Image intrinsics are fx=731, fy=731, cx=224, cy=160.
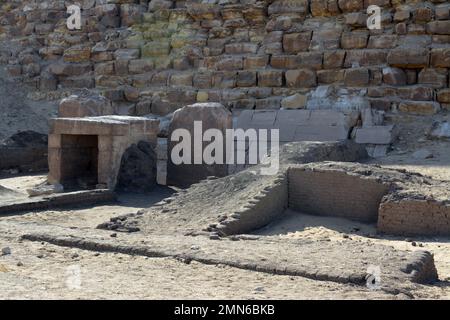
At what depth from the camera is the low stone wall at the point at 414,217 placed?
8.27 m

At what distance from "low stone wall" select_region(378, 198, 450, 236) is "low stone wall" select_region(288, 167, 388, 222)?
38 cm

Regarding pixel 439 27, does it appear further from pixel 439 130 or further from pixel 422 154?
pixel 422 154

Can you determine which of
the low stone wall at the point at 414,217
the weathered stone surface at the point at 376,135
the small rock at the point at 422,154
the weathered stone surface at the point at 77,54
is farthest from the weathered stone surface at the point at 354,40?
the low stone wall at the point at 414,217

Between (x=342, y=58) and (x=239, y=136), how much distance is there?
381cm

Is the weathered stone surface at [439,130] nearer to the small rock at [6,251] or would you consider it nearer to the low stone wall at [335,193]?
the low stone wall at [335,193]

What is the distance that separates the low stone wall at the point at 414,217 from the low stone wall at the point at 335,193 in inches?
15.1

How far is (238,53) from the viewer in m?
18.2

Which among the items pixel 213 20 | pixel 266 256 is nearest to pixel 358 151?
pixel 266 256

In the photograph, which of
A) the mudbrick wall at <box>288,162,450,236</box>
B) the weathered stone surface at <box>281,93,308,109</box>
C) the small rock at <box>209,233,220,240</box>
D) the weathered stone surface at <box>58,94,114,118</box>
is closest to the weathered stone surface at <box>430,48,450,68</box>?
the weathered stone surface at <box>281,93,308,109</box>

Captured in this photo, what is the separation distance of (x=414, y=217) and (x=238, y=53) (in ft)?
34.2

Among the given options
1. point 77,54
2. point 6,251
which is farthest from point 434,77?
point 6,251

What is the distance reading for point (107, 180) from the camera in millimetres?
12164

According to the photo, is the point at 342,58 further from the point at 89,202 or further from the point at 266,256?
the point at 266,256

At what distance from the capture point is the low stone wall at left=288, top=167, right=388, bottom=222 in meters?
9.08
